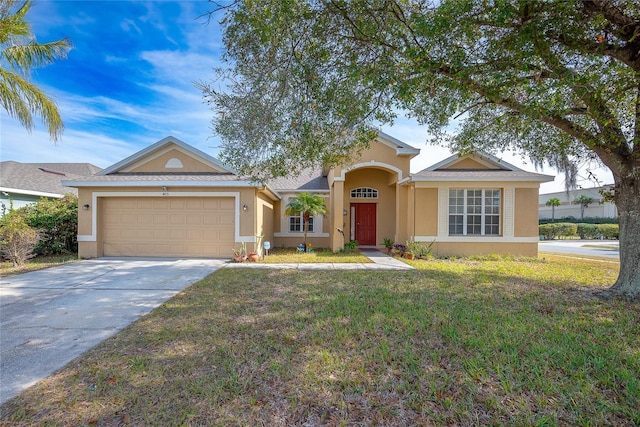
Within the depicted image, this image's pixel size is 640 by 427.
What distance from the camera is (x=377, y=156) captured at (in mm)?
13359

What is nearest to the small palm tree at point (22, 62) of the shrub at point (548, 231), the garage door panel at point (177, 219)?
the garage door panel at point (177, 219)

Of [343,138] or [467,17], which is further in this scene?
[343,138]

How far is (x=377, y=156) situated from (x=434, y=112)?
6344 millimetres

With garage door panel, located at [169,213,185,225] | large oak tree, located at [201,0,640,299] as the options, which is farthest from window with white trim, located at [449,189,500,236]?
garage door panel, located at [169,213,185,225]

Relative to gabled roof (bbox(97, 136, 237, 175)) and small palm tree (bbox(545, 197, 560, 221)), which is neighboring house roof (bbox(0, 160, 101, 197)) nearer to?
gabled roof (bbox(97, 136, 237, 175))

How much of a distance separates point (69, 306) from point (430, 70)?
8192 mm

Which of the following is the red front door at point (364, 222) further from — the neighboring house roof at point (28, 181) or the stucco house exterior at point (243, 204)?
the neighboring house roof at point (28, 181)

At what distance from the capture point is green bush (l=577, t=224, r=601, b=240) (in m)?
27.3

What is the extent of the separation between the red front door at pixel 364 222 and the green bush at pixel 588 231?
25.6 m

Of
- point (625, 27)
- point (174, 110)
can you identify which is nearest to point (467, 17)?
point (625, 27)

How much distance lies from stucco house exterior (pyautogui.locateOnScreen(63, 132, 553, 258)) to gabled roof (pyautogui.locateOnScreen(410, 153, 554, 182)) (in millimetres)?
42

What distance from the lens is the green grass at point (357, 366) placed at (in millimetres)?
2607

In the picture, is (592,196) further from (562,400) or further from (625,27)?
(562,400)

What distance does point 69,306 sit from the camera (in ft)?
18.1
